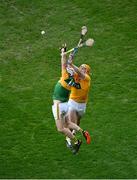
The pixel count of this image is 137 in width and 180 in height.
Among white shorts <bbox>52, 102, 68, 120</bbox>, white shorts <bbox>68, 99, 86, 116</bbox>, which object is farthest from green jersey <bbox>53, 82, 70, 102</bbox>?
white shorts <bbox>68, 99, 86, 116</bbox>

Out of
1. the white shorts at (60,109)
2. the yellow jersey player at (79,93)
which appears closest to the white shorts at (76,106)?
the yellow jersey player at (79,93)

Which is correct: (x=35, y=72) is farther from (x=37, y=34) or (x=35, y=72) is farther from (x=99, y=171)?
(x=99, y=171)

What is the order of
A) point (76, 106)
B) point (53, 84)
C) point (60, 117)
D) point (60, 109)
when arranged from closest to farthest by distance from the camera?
point (60, 109)
point (60, 117)
point (76, 106)
point (53, 84)

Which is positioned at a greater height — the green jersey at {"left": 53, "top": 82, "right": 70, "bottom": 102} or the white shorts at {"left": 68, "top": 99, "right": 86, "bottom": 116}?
the green jersey at {"left": 53, "top": 82, "right": 70, "bottom": 102}

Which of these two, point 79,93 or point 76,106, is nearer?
point 79,93

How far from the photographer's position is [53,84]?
20.2 m

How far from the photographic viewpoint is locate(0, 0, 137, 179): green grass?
16.4m

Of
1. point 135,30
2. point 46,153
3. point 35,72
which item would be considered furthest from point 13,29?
point 46,153

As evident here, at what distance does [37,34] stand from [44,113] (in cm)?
492

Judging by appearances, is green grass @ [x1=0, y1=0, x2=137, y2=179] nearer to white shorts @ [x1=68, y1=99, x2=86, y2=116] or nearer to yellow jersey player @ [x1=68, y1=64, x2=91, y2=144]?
yellow jersey player @ [x1=68, y1=64, x2=91, y2=144]

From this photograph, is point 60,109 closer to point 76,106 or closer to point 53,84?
point 76,106

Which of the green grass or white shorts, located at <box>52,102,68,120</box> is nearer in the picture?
white shorts, located at <box>52,102,68,120</box>

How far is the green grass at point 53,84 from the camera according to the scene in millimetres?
16375

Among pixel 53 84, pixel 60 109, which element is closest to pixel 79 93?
pixel 60 109
